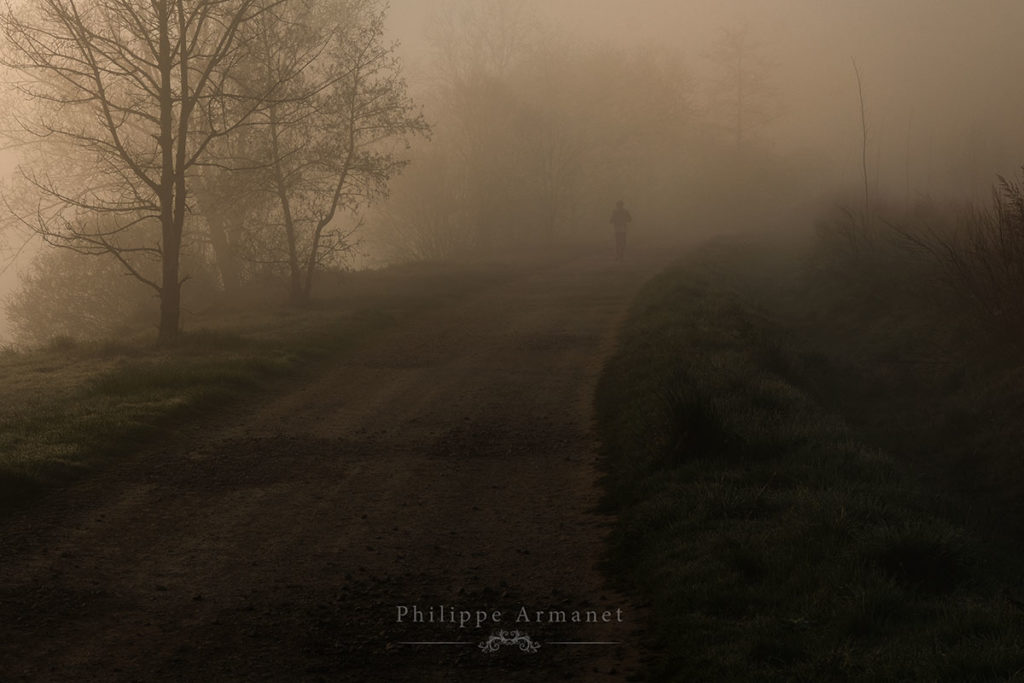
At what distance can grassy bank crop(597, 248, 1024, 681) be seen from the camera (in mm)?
5566

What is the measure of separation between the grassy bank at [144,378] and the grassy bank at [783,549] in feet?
17.5

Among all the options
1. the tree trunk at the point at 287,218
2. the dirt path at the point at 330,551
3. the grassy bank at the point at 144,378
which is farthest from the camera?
the tree trunk at the point at 287,218

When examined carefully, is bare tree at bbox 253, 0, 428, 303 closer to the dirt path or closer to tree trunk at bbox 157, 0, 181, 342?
tree trunk at bbox 157, 0, 181, 342

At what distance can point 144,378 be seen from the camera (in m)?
14.1

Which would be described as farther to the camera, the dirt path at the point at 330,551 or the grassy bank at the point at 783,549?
the dirt path at the point at 330,551

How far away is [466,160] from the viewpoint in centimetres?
5053

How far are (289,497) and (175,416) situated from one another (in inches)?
149

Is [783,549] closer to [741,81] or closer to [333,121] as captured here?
Result: [333,121]

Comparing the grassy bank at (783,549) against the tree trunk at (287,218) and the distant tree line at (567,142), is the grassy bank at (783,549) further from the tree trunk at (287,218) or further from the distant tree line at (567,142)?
the distant tree line at (567,142)

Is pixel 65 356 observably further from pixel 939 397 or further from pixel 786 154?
pixel 786 154

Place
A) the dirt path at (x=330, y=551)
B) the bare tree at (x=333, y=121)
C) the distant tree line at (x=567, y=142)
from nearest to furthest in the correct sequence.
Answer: the dirt path at (x=330, y=551), the bare tree at (x=333, y=121), the distant tree line at (x=567, y=142)

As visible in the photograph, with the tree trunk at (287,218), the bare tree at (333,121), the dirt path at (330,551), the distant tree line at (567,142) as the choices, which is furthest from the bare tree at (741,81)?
the dirt path at (330,551)

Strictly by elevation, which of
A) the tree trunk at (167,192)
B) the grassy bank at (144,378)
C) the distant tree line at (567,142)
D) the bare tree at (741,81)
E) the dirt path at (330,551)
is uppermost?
the bare tree at (741,81)

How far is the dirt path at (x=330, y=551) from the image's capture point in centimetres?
599
